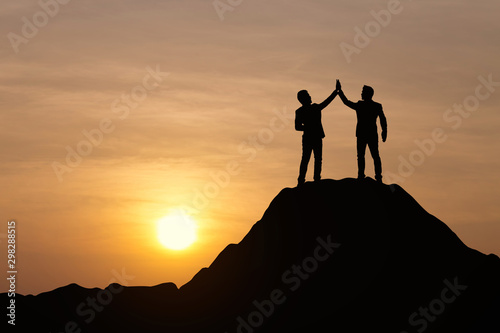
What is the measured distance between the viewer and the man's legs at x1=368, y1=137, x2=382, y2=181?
938 inches

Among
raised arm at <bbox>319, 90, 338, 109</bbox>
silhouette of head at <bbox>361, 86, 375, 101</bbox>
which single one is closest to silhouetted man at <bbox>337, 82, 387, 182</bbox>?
silhouette of head at <bbox>361, 86, 375, 101</bbox>

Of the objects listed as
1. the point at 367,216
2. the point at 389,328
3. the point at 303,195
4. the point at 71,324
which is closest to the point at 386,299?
the point at 389,328

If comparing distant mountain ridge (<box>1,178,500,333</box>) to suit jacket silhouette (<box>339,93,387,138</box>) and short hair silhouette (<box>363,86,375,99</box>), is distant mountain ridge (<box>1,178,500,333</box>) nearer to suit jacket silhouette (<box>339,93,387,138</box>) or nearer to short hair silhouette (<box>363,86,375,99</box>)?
suit jacket silhouette (<box>339,93,387,138</box>)

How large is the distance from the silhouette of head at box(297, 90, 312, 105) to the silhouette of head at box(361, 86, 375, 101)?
1.75 m

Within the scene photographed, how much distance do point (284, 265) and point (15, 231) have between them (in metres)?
9.57

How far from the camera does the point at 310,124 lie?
2384cm

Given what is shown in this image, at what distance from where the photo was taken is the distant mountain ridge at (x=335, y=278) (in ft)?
72.9
